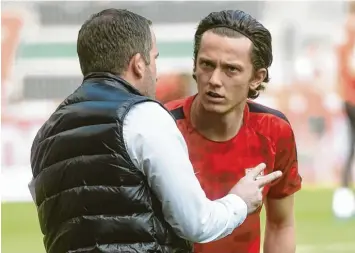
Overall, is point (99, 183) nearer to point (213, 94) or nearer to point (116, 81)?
point (116, 81)

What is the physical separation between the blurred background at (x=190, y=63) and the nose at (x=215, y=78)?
686 centimetres

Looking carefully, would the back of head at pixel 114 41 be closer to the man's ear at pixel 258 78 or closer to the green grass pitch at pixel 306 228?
the man's ear at pixel 258 78

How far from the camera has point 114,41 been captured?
2.80 metres

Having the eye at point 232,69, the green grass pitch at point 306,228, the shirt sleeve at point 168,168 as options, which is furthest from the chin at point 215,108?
the green grass pitch at point 306,228

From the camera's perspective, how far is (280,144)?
3.69 m

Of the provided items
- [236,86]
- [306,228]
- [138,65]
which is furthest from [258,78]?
[306,228]

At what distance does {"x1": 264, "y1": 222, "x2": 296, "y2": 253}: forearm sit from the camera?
379 cm

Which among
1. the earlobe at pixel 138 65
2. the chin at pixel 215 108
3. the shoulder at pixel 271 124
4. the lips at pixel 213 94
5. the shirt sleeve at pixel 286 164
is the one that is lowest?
the shirt sleeve at pixel 286 164

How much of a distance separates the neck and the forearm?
0.42m

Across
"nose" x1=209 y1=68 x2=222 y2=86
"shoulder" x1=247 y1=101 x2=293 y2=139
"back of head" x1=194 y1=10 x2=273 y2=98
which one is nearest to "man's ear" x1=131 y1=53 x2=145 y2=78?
"nose" x1=209 y1=68 x2=222 y2=86

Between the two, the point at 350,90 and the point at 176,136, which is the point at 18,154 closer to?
the point at 350,90

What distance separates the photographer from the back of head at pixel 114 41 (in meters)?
2.80

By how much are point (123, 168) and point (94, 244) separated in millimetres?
236

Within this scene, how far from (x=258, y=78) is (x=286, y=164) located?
1.14 feet
